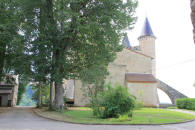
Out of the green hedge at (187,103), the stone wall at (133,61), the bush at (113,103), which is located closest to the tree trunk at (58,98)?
the bush at (113,103)

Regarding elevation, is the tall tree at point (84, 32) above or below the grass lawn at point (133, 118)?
above

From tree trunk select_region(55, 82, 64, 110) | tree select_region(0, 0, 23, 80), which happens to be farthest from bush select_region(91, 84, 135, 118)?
tree select_region(0, 0, 23, 80)

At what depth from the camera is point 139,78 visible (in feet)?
110

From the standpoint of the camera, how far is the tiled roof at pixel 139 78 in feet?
107

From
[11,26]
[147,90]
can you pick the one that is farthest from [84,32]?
[147,90]

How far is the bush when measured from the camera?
14.3 metres

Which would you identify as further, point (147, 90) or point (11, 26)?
point (147, 90)

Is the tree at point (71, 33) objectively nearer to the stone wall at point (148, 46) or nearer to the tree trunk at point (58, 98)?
the tree trunk at point (58, 98)

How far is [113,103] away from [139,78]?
20.2 metres

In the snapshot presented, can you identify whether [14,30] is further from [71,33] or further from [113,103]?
[113,103]

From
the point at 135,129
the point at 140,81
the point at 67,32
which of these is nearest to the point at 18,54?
the point at 67,32

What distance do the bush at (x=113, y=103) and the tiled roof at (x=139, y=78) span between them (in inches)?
699

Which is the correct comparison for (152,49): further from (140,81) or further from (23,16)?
(23,16)

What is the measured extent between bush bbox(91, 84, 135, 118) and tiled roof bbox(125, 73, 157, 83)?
17.7m
